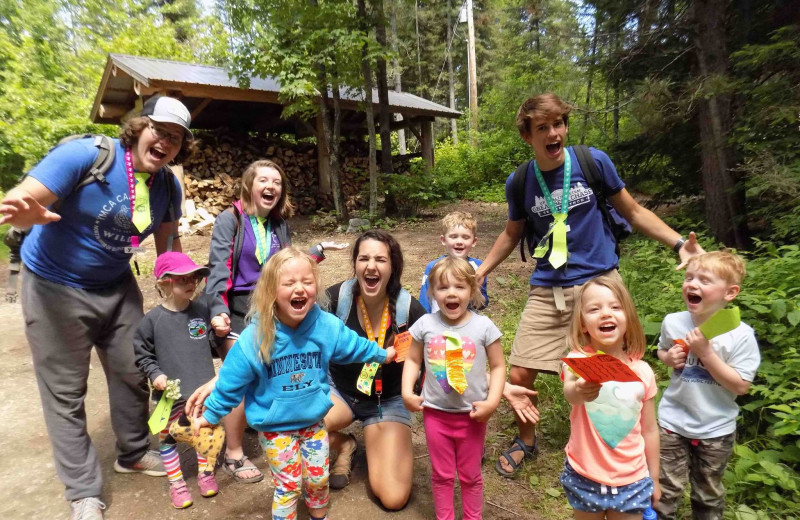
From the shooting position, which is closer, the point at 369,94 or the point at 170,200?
the point at 170,200

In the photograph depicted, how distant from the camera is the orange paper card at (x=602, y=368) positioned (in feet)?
4.60

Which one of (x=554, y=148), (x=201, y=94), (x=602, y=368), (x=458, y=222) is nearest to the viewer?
(x=602, y=368)

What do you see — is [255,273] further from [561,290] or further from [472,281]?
[561,290]

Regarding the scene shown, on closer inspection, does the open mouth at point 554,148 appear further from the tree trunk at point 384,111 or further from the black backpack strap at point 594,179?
the tree trunk at point 384,111

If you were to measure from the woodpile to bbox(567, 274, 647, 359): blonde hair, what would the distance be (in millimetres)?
9836

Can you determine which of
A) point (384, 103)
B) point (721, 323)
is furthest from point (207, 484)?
point (384, 103)

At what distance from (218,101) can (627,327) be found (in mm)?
12044

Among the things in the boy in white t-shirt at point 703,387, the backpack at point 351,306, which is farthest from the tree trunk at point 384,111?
the boy in white t-shirt at point 703,387

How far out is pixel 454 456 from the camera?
85.9 inches

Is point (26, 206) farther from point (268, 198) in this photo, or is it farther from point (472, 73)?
point (472, 73)

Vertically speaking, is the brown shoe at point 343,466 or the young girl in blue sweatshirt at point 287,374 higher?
the young girl in blue sweatshirt at point 287,374

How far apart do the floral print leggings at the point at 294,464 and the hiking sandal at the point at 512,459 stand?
109 centimetres

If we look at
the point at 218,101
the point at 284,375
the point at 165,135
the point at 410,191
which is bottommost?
the point at 284,375

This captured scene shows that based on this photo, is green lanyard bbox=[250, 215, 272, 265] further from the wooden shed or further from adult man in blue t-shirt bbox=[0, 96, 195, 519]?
the wooden shed
